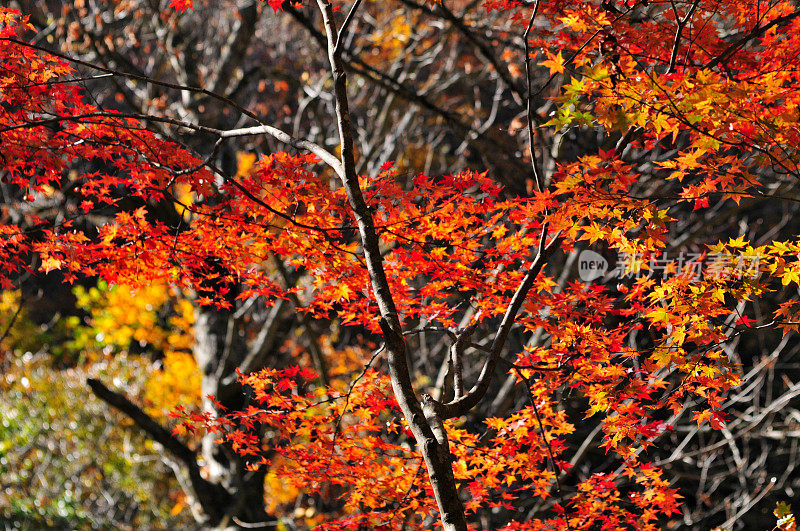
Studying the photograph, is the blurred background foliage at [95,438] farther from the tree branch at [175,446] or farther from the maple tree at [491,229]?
the maple tree at [491,229]

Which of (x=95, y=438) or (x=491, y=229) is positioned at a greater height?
(x=95, y=438)

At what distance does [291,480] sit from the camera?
138 inches

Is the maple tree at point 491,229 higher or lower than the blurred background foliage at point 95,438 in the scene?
lower

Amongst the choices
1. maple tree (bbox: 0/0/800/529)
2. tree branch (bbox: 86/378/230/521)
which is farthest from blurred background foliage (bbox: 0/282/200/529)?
maple tree (bbox: 0/0/800/529)

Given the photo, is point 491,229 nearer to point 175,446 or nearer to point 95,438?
point 175,446

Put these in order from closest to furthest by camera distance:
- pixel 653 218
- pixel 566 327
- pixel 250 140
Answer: pixel 653 218
pixel 566 327
pixel 250 140

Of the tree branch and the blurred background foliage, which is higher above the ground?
the blurred background foliage

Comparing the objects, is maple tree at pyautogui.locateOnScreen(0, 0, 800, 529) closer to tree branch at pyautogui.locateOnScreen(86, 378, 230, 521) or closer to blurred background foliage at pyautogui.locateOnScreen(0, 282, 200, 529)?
tree branch at pyautogui.locateOnScreen(86, 378, 230, 521)

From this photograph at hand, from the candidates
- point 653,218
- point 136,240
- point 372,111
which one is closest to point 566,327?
point 653,218

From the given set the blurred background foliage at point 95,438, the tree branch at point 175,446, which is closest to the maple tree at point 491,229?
the tree branch at point 175,446

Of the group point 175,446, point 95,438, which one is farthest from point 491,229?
point 95,438

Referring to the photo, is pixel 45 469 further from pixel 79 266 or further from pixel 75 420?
pixel 79 266

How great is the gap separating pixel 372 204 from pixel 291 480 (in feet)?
5.09

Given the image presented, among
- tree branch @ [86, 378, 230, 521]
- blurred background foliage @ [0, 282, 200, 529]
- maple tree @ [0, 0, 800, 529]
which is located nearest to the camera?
maple tree @ [0, 0, 800, 529]
